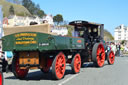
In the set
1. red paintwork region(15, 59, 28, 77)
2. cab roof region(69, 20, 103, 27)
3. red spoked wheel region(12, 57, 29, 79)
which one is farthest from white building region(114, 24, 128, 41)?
red spoked wheel region(12, 57, 29, 79)

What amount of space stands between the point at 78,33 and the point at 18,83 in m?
5.52

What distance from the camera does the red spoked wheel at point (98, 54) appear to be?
1228 cm

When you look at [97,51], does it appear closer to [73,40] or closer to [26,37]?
[73,40]

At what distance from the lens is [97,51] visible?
1279 centimetres

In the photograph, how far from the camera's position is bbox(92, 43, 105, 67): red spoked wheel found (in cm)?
1228

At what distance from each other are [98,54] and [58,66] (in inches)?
178

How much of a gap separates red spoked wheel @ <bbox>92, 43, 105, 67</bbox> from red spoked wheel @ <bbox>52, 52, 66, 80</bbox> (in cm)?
342

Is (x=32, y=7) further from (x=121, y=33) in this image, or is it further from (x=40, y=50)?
(x=40, y=50)

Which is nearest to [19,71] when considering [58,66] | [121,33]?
[58,66]

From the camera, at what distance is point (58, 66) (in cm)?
887

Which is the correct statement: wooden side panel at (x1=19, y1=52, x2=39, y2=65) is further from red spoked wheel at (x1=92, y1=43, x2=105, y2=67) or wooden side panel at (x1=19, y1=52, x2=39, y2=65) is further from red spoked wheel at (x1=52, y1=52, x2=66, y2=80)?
red spoked wheel at (x1=92, y1=43, x2=105, y2=67)

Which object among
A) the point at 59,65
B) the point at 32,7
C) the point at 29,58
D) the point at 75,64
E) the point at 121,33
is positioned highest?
the point at 32,7

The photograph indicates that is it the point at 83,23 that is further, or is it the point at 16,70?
the point at 83,23

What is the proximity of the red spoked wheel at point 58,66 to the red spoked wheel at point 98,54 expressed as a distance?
11.2ft
